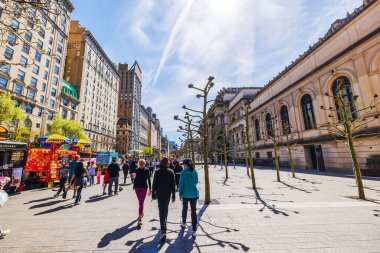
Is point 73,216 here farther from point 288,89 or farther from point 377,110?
point 288,89

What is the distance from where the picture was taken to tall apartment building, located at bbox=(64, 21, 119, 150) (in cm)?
5301

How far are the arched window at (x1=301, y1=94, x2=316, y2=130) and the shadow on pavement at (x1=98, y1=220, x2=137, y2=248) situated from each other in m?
26.1

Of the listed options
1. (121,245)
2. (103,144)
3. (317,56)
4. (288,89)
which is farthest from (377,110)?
(103,144)

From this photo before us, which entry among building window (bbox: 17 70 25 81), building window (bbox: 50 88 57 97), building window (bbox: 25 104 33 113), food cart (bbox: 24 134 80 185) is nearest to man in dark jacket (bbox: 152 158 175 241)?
food cart (bbox: 24 134 80 185)

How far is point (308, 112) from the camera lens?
24578mm

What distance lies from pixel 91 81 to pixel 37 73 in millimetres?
21703

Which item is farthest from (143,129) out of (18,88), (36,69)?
(18,88)

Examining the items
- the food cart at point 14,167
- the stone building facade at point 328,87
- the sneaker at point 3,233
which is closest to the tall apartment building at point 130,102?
the stone building facade at point 328,87

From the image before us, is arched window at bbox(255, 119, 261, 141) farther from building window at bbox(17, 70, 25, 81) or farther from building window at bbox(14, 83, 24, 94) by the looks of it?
building window at bbox(17, 70, 25, 81)

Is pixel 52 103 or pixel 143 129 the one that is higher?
pixel 143 129

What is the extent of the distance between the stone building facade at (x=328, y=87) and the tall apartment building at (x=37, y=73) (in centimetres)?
3872

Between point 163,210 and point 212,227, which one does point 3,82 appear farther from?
point 212,227

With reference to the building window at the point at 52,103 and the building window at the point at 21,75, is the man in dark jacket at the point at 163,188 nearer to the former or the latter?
the building window at the point at 21,75

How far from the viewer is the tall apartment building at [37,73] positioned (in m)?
30.5
